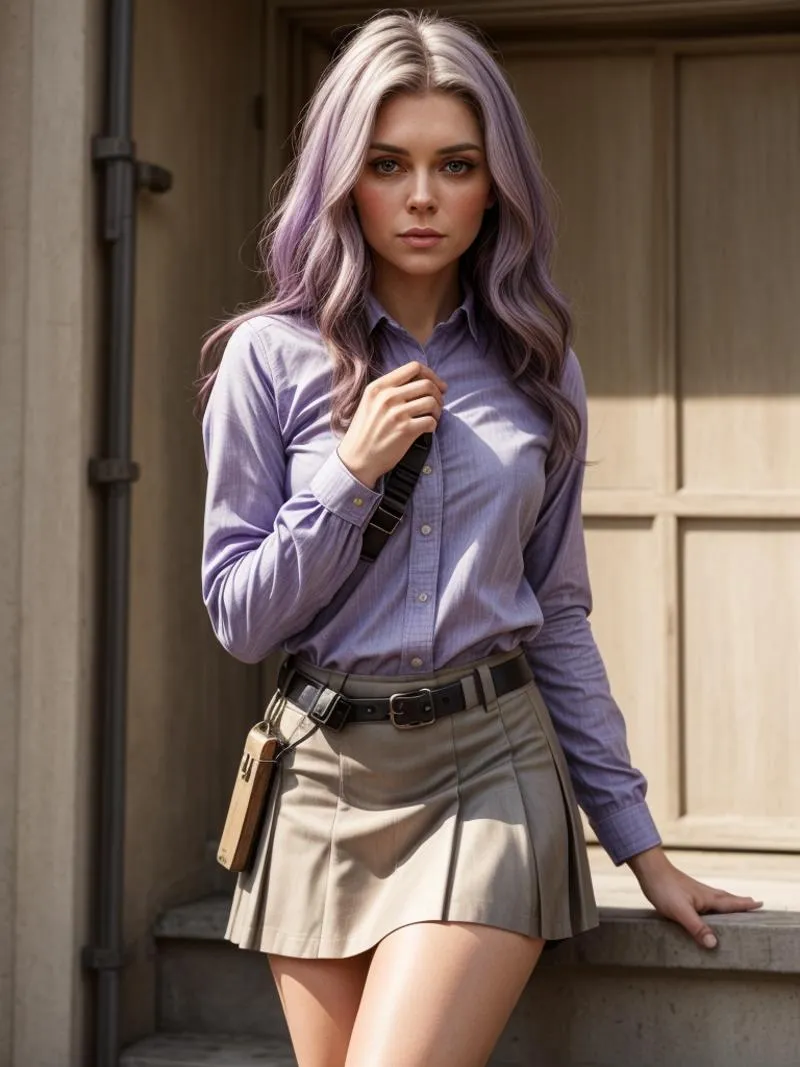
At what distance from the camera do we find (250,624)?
2363 millimetres

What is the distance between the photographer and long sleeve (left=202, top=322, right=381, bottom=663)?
2.30 metres

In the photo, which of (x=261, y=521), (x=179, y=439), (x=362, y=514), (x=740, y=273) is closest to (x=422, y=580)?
(x=362, y=514)

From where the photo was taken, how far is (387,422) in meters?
2.32

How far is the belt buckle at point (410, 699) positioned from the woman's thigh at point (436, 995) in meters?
0.30

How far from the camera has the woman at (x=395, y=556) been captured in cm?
234

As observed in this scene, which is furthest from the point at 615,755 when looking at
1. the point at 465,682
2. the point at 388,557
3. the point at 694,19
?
the point at 694,19

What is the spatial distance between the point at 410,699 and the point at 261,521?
356 mm

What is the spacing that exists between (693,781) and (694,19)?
73.5 inches

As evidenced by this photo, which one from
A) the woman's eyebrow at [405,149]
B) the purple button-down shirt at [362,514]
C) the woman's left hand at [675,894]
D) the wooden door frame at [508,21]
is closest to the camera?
the purple button-down shirt at [362,514]

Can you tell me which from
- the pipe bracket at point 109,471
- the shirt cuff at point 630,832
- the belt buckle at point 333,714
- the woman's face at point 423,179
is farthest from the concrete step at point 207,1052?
the woman's face at point 423,179

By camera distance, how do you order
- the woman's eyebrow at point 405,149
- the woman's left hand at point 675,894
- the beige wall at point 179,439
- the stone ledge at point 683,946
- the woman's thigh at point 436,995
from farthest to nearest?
the beige wall at point 179,439 → the stone ledge at point 683,946 → the woman's left hand at point 675,894 → the woman's eyebrow at point 405,149 → the woman's thigh at point 436,995

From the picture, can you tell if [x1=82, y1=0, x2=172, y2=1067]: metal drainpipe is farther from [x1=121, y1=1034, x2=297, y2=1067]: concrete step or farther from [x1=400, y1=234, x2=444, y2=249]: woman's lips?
[x1=400, y1=234, x2=444, y2=249]: woman's lips

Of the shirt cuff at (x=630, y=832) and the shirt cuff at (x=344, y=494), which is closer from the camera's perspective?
the shirt cuff at (x=344, y=494)

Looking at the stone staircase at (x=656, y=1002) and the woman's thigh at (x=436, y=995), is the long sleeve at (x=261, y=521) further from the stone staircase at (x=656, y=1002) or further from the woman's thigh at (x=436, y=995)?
the stone staircase at (x=656, y=1002)
